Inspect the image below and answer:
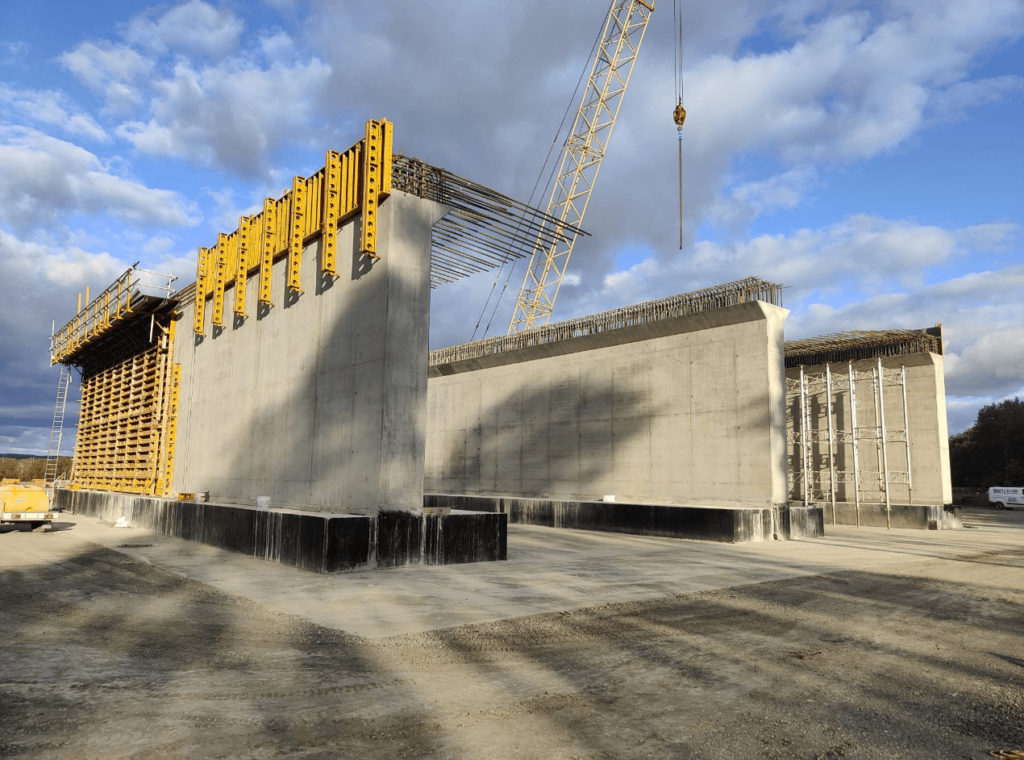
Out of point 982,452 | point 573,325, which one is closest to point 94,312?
point 573,325

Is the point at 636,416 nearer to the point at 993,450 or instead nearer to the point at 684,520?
the point at 684,520

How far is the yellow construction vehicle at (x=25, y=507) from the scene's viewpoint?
20234mm

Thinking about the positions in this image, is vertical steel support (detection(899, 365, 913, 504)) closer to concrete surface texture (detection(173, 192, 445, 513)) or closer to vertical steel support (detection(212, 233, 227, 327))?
concrete surface texture (detection(173, 192, 445, 513))

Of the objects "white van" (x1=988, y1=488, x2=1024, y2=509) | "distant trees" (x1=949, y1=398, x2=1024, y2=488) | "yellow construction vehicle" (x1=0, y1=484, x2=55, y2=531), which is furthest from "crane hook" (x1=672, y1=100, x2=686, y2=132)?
"distant trees" (x1=949, y1=398, x2=1024, y2=488)

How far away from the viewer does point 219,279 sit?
21.3 metres

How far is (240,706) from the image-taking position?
17.7 ft

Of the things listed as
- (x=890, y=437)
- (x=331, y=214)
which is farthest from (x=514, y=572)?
(x=890, y=437)

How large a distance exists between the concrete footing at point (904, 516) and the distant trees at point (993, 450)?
43.9 meters

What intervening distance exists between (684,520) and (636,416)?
5455 mm

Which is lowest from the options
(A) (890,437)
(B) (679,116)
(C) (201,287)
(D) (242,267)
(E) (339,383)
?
(A) (890,437)

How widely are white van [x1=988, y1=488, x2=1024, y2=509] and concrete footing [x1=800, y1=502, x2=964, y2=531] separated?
28.0 m

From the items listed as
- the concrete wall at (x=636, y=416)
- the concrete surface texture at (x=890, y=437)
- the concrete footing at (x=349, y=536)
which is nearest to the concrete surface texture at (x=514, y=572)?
the concrete footing at (x=349, y=536)

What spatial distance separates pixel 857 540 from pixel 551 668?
1912cm

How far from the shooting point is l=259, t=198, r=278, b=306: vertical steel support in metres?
18.4
